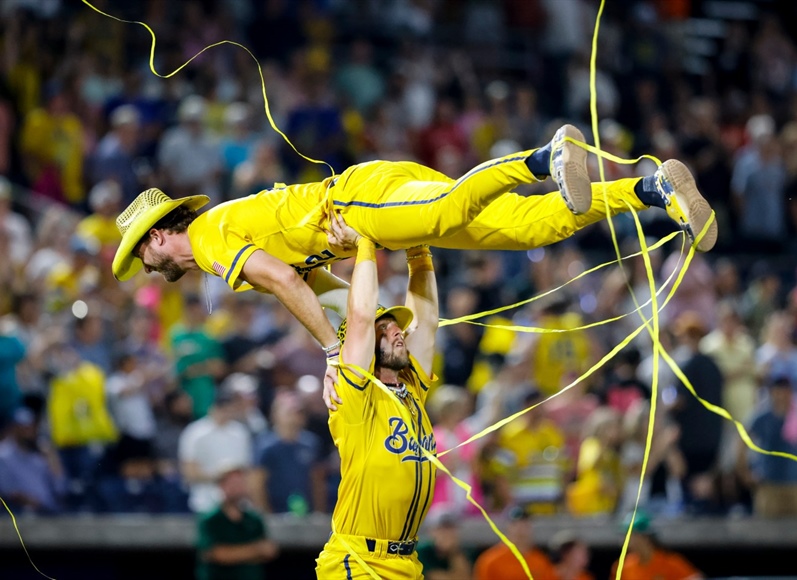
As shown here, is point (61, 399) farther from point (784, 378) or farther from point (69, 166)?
point (784, 378)

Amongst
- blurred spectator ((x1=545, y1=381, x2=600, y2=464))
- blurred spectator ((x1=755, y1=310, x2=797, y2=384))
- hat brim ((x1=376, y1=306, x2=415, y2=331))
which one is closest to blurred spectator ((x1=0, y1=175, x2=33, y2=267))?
blurred spectator ((x1=545, y1=381, x2=600, y2=464))

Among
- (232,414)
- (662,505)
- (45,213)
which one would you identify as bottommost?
(662,505)

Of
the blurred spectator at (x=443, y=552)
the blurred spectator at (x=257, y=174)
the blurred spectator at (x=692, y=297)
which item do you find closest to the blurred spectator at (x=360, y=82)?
the blurred spectator at (x=257, y=174)

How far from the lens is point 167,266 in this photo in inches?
269

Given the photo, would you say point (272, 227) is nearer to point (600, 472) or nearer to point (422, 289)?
point (422, 289)

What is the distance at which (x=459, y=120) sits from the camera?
14.6 metres

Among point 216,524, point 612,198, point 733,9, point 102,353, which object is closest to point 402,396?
point 612,198

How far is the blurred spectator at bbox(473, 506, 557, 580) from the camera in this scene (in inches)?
369

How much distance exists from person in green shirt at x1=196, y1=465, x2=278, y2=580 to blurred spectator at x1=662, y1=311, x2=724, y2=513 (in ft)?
10.9

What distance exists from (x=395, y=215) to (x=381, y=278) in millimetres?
5171

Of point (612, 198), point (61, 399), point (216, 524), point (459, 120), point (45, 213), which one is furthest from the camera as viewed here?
point (459, 120)

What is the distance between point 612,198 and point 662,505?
483 cm

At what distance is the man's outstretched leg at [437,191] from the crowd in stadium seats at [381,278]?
243 cm

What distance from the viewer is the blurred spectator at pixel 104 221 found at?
444 inches
